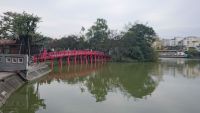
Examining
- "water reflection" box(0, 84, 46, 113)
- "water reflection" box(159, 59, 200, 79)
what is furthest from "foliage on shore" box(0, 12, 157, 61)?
"water reflection" box(0, 84, 46, 113)

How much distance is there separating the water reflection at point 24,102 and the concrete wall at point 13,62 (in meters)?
Answer: 2.33

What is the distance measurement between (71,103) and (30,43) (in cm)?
1535

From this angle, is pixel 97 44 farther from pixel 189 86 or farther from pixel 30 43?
pixel 189 86

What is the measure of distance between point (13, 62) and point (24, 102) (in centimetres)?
658

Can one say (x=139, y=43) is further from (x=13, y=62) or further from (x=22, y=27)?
(x=13, y=62)

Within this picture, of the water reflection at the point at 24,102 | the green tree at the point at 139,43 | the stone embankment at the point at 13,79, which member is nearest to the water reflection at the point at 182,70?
the green tree at the point at 139,43

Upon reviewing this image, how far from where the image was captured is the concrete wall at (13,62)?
20969 mm

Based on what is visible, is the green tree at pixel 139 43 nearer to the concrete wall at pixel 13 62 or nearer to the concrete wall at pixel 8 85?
the concrete wall at pixel 13 62

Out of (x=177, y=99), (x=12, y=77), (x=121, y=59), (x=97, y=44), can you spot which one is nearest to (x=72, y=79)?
(x=12, y=77)

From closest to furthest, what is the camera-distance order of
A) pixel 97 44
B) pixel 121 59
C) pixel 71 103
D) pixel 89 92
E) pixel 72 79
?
pixel 71 103 < pixel 89 92 < pixel 72 79 < pixel 121 59 < pixel 97 44

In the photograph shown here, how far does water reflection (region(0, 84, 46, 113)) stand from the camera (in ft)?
44.7

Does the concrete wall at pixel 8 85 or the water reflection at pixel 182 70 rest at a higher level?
the concrete wall at pixel 8 85

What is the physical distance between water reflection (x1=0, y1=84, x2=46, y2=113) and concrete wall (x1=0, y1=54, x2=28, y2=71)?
7.64ft

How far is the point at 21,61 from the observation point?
21188mm
